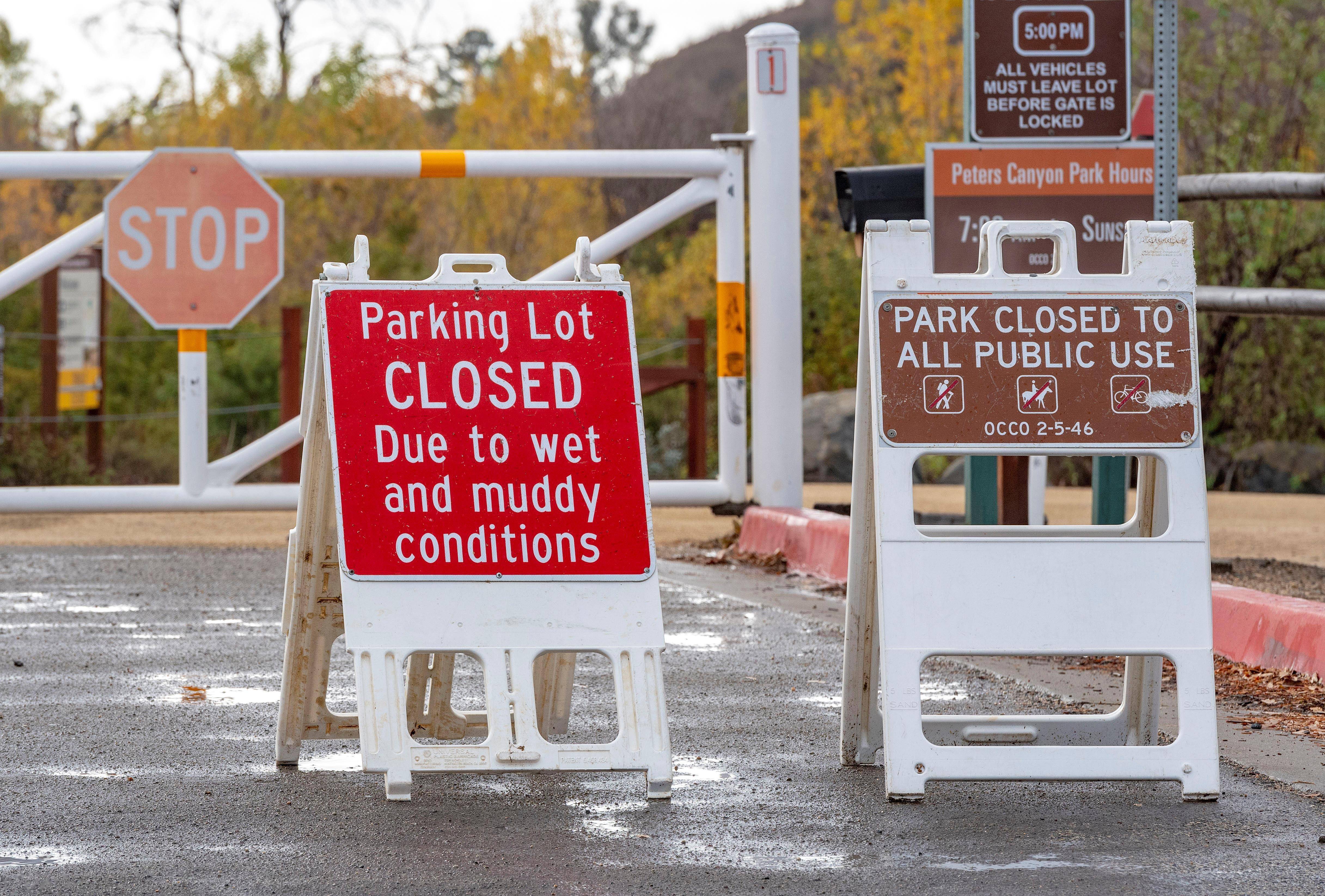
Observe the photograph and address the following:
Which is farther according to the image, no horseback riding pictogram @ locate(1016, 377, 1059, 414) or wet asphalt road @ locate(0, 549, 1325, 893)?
no horseback riding pictogram @ locate(1016, 377, 1059, 414)

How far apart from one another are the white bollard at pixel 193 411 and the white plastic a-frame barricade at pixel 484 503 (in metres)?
5.27

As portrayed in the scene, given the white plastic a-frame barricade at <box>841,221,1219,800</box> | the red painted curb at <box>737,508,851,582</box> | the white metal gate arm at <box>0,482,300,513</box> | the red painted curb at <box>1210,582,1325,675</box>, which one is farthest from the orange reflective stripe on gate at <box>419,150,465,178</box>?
the white plastic a-frame barricade at <box>841,221,1219,800</box>

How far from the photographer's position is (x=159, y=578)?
8.31 meters

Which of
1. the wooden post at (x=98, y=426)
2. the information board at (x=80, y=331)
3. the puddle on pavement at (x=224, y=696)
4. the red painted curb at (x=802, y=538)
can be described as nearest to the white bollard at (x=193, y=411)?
the red painted curb at (x=802, y=538)

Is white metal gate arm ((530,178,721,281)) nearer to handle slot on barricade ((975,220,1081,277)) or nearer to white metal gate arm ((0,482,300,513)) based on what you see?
white metal gate arm ((0,482,300,513))

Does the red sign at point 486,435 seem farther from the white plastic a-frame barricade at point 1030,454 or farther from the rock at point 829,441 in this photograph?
the rock at point 829,441

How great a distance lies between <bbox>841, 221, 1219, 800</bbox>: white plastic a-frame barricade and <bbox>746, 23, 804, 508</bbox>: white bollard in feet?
17.9

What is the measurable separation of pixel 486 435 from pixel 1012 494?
15.1 ft

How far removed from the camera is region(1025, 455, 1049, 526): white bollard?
8.67m

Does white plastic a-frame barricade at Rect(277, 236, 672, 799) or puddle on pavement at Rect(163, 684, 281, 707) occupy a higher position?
white plastic a-frame barricade at Rect(277, 236, 672, 799)

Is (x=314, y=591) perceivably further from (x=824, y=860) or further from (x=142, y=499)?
(x=142, y=499)

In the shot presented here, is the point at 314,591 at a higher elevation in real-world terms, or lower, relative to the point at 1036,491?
lower

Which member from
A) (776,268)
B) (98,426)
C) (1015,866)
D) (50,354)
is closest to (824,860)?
(1015,866)

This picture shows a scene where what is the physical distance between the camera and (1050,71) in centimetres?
786
